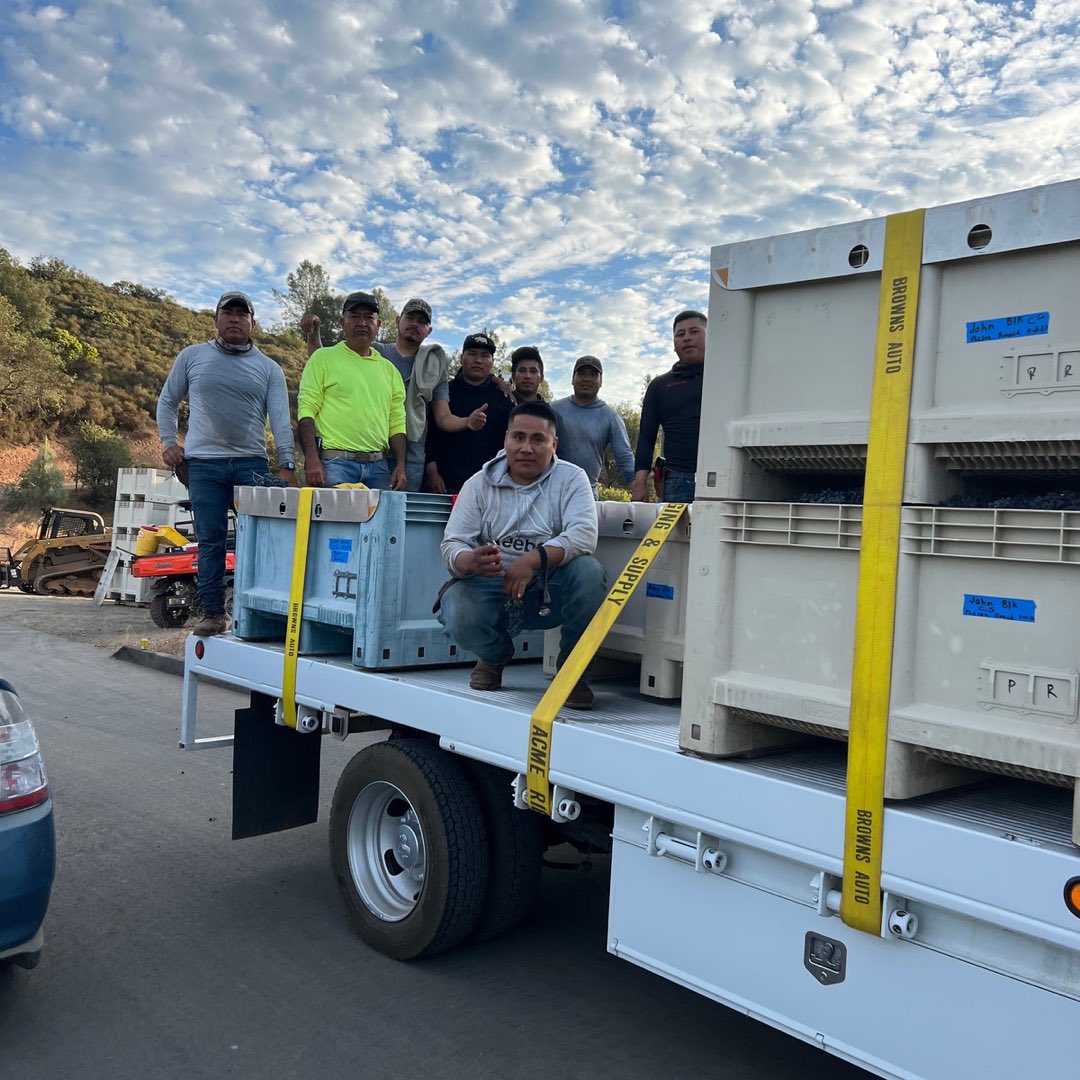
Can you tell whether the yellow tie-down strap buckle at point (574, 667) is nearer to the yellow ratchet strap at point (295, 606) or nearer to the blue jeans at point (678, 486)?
the yellow ratchet strap at point (295, 606)

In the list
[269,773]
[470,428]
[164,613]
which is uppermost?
[470,428]

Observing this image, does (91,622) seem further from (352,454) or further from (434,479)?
(352,454)

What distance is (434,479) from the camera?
6.28 m

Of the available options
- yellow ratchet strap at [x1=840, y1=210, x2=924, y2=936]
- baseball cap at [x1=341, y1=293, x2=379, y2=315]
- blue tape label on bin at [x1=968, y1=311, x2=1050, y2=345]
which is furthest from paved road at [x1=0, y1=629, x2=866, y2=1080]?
baseball cap at [x1=341, y1=293, x2=379, y2=315]

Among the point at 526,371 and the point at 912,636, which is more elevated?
the point at 526,371

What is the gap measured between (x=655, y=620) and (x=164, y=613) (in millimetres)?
13892

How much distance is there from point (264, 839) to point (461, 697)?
2472 millimetres

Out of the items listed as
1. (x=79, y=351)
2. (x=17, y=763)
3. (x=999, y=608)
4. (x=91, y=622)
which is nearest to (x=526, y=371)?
(x=17, y=763)

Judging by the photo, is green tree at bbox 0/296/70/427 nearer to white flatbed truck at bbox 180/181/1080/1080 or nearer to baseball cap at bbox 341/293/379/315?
baseball cap at bbox 341/293/379/315

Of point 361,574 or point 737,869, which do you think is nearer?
point 737,869

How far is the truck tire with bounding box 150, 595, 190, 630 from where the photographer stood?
52.1 ft

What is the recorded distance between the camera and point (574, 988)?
12.3 feet

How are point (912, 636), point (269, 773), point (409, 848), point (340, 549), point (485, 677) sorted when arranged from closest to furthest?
point (912, 636) → point (485, 677) → point (409, 848) → point (340, 549) → point (269, 773)

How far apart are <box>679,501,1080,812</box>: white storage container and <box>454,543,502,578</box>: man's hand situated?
3.74ft
